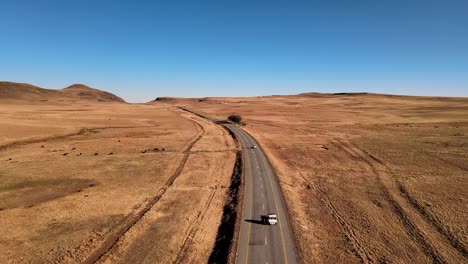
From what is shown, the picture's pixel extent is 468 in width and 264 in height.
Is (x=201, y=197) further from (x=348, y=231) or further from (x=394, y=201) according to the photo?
(x=394, y=201)

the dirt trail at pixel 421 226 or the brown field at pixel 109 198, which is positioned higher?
the brown field at pixel 109 198

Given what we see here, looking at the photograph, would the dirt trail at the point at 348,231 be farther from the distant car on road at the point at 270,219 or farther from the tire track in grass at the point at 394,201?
the distant car on road at the point at 270,219

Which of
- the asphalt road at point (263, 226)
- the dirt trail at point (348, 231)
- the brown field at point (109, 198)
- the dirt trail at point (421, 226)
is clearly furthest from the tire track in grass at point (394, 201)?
the brown field at point (109, 198)

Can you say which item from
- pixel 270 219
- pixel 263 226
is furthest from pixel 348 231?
pixel 263 226

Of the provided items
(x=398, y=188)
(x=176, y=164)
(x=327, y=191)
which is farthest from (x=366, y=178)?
(x=176, y=164)

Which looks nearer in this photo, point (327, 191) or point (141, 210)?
point (141, 210)

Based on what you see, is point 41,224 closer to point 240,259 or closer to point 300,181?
point 240,259
